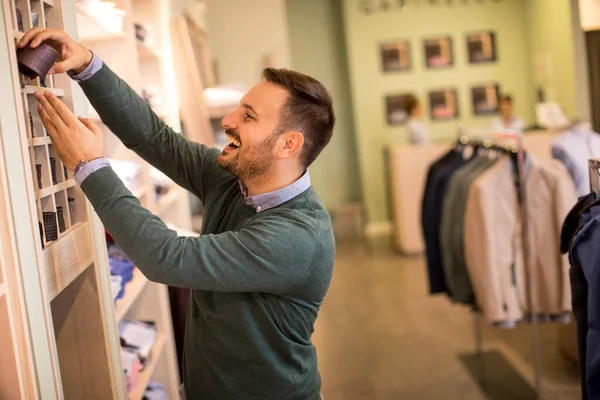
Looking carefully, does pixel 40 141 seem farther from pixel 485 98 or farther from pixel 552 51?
pixel 485 98

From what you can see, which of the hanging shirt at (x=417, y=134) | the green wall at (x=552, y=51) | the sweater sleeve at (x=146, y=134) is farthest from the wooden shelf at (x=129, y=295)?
the green wall at (x=552, y=51)

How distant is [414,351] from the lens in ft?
13.4

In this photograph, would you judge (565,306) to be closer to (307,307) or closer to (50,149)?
(307,307)

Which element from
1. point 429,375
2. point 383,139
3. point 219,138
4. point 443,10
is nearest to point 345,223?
point 383,139

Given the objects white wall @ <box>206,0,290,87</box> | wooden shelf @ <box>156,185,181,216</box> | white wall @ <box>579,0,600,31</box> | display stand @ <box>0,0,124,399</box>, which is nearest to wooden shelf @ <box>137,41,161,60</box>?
wooden shelf @ <box>156,185,181,216</box>

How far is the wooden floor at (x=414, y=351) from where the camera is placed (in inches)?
138

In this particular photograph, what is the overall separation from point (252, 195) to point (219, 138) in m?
3.01

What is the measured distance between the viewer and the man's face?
1653 millimetres

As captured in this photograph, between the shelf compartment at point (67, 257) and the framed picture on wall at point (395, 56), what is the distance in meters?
6.96

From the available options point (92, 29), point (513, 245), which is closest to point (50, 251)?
point (92, 29)

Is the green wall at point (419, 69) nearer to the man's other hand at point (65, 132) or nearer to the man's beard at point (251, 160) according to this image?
the man's beard at point (251, 160)

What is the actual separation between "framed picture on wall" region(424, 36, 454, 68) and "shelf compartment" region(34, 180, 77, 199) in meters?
7.19

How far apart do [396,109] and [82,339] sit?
694 cm

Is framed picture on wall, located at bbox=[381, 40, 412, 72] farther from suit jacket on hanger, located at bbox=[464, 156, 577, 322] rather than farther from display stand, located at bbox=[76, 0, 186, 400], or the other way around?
display stand, located at bbox=[76, 0, 186, 400]
